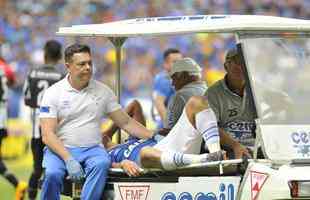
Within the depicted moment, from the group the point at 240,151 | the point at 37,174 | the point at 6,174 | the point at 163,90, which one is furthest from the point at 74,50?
the point at 163,90

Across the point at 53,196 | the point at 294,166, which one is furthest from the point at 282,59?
the point at 53,196

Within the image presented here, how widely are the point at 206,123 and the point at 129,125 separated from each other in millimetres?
1435

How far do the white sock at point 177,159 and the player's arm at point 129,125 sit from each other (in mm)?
1057

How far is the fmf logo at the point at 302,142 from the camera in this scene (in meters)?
7.89

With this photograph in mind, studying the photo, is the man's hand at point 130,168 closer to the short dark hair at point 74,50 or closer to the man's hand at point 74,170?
the man's hand at point 74,170

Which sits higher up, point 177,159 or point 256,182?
point 177,159

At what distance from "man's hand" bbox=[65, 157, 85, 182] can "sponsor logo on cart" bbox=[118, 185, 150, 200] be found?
38 cm

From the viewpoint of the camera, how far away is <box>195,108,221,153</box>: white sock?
8.18 metres

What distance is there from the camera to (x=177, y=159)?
8.22m

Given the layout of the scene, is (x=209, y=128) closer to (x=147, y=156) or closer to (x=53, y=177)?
(x=147, y=156)

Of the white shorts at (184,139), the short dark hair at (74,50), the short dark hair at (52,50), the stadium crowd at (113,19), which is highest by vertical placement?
the stadium crowd at (113,19)

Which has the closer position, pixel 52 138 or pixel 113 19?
pixel 52 138

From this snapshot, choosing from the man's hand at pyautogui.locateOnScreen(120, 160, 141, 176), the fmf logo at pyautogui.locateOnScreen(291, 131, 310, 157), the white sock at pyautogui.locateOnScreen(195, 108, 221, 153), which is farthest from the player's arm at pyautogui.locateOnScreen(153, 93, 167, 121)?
the fmf logo at pyautogui.locateOnScreen(291, 131, 310, 157)

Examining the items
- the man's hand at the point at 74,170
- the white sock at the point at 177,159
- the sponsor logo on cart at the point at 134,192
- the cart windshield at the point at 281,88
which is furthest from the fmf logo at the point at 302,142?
the man's hand at the point at 74,170
